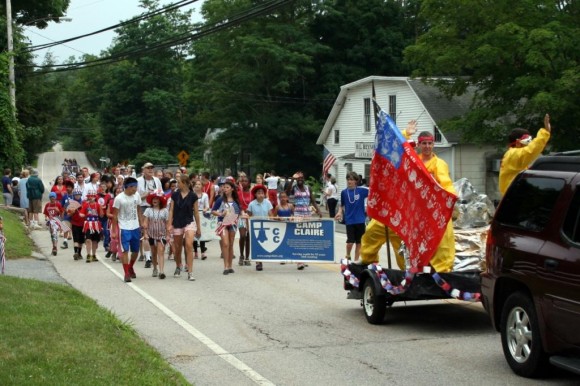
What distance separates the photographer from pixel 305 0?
59.8m

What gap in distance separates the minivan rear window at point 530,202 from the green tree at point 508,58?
20.0 metres

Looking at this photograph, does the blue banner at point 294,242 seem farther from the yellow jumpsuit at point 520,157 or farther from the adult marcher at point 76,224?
the yellow jumpsuit at point 520,157

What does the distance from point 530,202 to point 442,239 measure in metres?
2.22

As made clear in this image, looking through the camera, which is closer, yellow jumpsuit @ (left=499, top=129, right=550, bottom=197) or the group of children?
yellow jumpsuit @ (left=499, top=129, right=550, bottom=197)

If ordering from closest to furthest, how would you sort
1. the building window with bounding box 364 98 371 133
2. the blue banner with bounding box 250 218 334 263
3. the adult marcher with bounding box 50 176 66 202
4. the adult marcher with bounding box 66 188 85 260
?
the blue banner with bounding box 250 218 334 263
the adult marcher with bounding box 66 188 85 260
the adult marcher with bounding box 50 176 66 202
the building window with bounding box 364 98 371 133

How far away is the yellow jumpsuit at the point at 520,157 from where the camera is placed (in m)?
9.26

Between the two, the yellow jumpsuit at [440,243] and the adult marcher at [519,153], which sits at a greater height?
the adult marcher at [519,153]

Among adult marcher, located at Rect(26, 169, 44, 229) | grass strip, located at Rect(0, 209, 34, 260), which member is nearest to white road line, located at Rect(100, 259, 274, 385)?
grass strip, located at Rect(0, 209, 34, 260)

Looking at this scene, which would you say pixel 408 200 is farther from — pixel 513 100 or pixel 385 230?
pixel 513 100

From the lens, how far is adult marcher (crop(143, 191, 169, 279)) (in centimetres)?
1633

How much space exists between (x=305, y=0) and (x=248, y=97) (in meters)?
7.62

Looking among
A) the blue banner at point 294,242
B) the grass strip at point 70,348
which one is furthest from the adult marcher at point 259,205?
the grass strip at point 70,348

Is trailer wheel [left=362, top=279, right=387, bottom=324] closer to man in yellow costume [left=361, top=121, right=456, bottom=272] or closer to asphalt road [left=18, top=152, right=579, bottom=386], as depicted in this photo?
asphalt road [left=18, top=152, right=579, bottom=386]

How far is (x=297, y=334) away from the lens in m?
10.3
